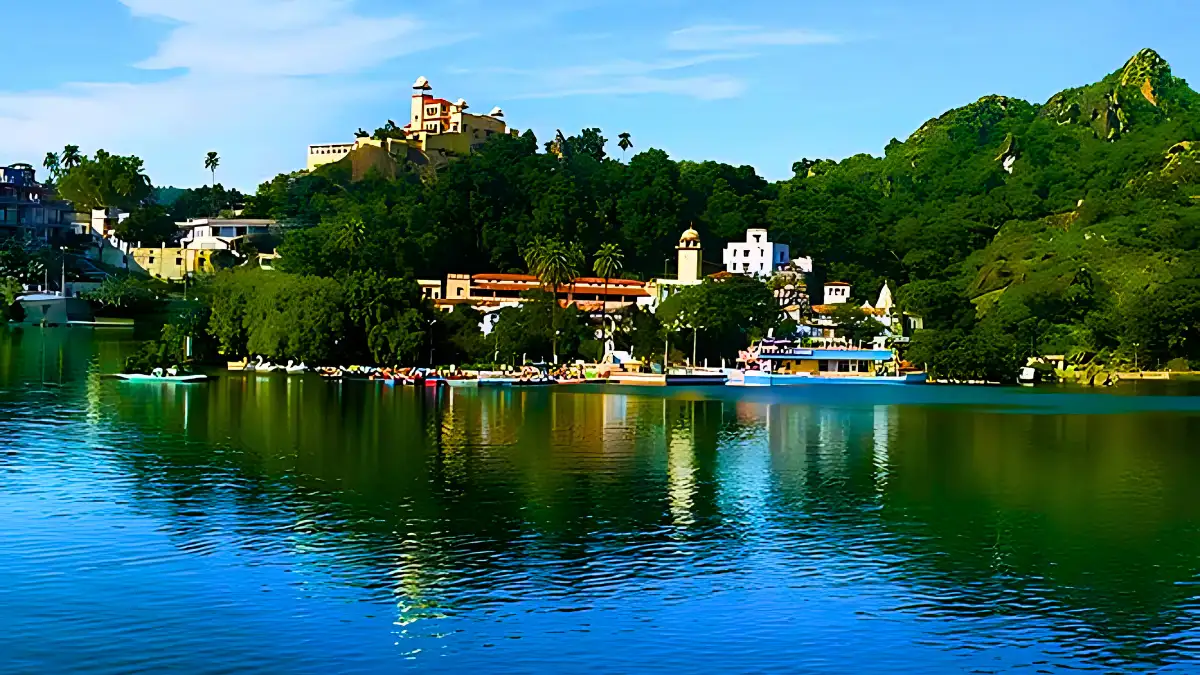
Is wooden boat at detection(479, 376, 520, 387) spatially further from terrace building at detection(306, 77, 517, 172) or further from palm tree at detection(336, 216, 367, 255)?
terrace building at detection(306, 77, 517, 172)

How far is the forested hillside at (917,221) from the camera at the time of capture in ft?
264

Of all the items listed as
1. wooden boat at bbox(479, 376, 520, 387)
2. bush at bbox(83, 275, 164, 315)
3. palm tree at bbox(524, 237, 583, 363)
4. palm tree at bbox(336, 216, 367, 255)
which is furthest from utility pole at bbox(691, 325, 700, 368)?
bush at bbox(83, 275, 164, 315)

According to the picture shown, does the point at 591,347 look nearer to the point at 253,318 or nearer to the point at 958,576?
the point at 253,318

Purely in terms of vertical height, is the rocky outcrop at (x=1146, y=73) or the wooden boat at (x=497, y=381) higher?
the rocky outcrop at (x=1146, y=73)

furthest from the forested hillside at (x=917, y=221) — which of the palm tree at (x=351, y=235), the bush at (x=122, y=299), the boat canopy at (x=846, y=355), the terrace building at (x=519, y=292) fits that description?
the bush at (x=122, y=299)

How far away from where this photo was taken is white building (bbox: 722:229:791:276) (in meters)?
98.5

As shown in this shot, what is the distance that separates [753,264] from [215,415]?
184 feet

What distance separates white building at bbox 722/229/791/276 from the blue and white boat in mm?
18676

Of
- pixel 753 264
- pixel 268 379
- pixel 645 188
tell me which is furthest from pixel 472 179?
pixel 268 379

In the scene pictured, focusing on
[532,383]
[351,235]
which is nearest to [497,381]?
[532,383]

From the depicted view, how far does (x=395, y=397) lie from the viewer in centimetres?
5888

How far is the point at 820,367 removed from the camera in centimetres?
7912

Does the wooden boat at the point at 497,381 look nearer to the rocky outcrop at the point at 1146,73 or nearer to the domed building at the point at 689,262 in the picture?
the domed building at the point at 689,262

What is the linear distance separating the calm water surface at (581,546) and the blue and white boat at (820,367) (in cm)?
2618
